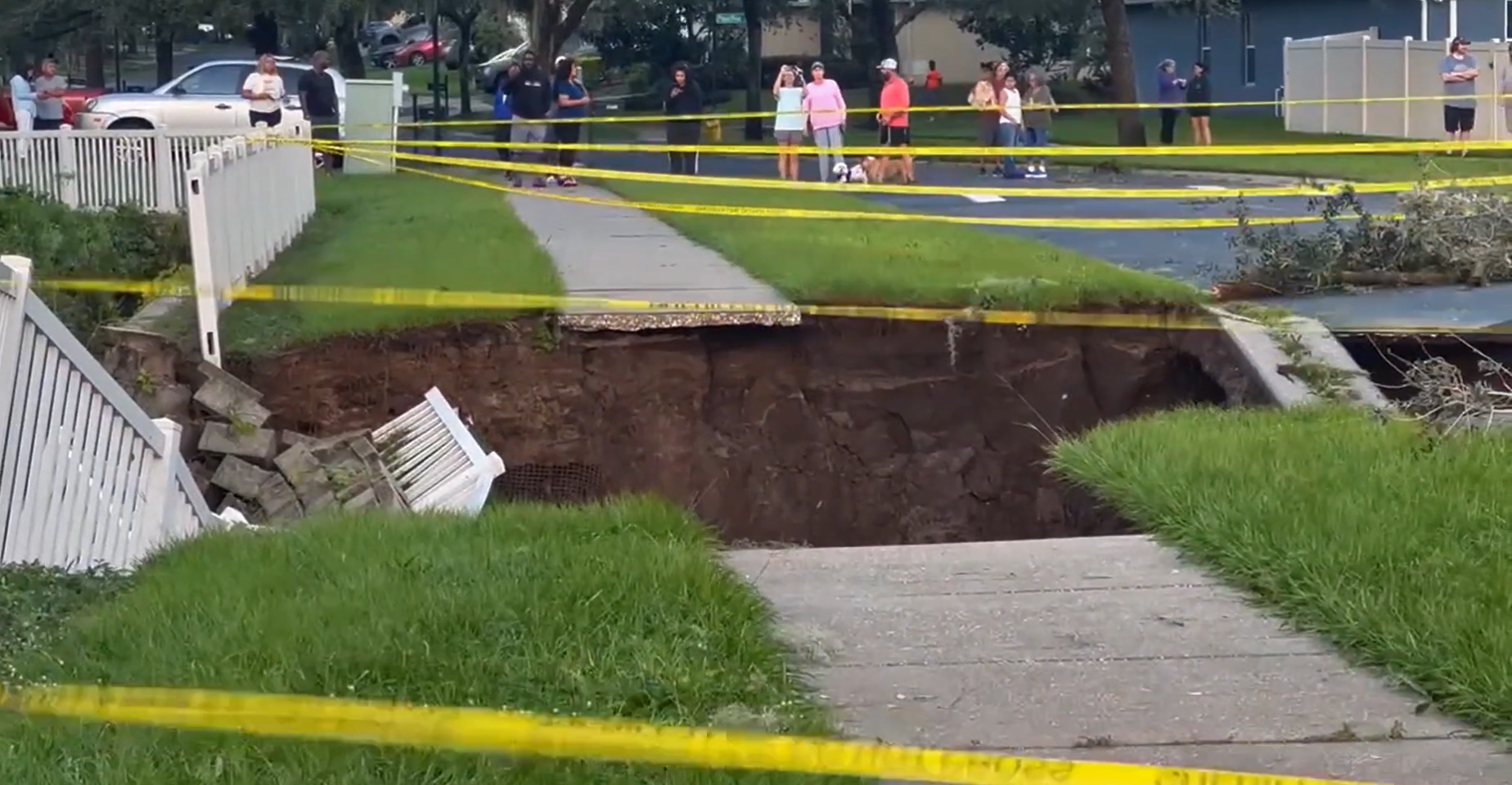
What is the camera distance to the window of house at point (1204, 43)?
42969mm

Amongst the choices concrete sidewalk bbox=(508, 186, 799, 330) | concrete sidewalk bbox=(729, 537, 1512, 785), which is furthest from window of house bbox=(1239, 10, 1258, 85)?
concrete sidewalk bbox=(729, 537, 1512, 785)

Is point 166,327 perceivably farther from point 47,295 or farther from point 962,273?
point 962,273

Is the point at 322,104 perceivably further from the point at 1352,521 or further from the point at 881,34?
the point at 1352,521

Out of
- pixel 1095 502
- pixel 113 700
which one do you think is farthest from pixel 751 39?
pixel 113 700

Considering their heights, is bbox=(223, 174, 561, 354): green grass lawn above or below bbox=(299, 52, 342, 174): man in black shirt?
below

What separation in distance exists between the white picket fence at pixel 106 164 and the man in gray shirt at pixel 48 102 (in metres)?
11.7

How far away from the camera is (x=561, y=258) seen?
14.5 metres

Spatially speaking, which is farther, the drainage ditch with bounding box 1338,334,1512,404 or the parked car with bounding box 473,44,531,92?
the parked car with bounding box 473,44,531,92

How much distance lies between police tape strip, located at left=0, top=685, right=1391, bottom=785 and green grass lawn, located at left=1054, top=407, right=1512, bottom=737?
0.95m

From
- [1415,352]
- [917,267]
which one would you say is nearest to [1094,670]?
[1415,352]

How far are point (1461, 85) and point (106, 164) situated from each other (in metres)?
19.4

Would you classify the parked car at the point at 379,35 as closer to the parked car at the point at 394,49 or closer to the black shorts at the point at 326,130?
the parked car at the point at 394,49

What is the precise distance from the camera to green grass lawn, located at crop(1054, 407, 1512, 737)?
5.19 meters

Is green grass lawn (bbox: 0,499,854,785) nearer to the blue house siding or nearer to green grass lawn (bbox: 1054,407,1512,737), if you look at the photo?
green grass lawn (bbox: 1054,407,1512,737)
